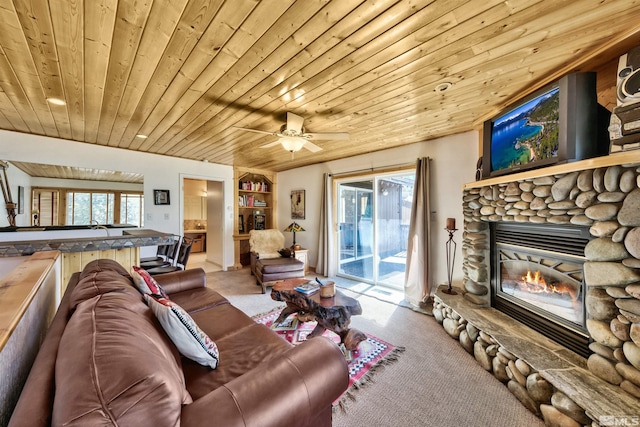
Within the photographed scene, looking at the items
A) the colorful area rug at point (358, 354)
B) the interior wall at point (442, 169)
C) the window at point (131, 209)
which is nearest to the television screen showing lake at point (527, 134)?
the interior wall at point (442, 169)

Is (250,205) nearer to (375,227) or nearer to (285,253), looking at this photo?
(285,253)

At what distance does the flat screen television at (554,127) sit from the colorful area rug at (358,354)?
6.50ft

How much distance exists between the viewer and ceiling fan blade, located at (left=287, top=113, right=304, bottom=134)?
7.98 feet

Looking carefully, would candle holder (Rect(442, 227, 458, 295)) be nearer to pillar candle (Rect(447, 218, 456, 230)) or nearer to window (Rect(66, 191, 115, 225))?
pillar candle (Rect(447, 218, 456, 230))

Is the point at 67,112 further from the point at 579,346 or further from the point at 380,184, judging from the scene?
the point at 579,346

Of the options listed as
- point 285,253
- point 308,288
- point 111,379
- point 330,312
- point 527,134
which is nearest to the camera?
point 111,379

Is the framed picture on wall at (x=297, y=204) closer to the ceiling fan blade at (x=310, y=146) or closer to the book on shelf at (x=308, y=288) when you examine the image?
the ceiling fan blade at (x=310, y=146)

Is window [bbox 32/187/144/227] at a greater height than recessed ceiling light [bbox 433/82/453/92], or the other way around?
recessed ceiling light [bbox 433/82/453/92]

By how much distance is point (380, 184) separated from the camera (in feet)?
13.9

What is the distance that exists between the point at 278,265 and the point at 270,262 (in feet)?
0.75

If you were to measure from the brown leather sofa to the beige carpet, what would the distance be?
2.13 ft

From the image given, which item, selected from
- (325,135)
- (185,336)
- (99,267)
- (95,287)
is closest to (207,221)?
(99,267)

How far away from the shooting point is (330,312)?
7.20 ft

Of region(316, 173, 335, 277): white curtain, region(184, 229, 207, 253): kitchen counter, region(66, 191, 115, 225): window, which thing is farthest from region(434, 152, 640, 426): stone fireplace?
region(184, 229, 207, 253): kitchen counter
